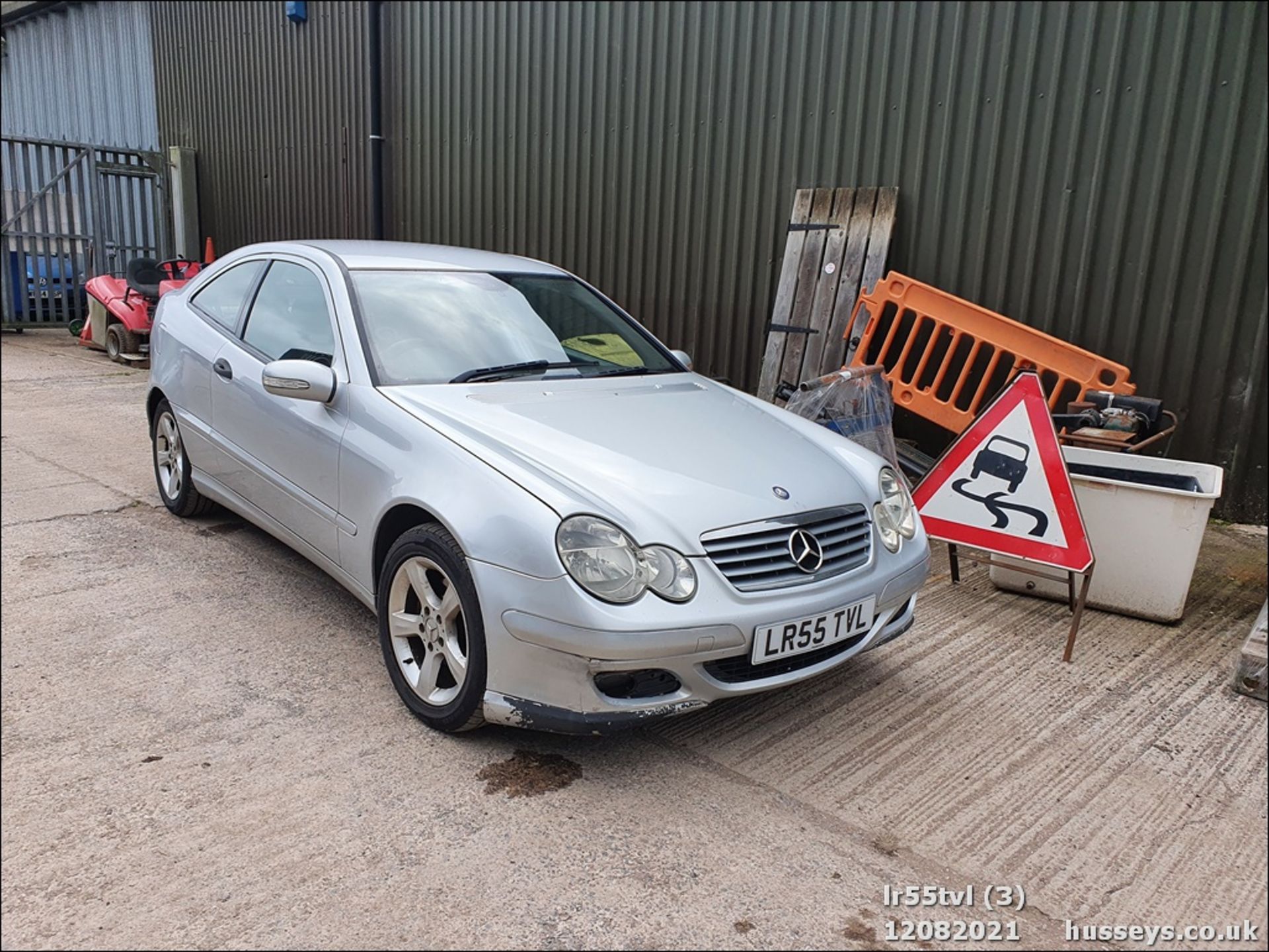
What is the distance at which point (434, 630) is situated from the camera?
3000 millimetres

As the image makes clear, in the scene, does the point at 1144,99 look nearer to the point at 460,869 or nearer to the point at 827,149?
the point at 827,149

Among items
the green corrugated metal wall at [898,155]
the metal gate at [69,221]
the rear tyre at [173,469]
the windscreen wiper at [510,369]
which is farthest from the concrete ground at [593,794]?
the metal gate at [69,221]

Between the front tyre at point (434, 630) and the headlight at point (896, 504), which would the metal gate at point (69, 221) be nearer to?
the front tyre at point (434, 630)

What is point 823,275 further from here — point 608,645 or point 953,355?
point 608,645

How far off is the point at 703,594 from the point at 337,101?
969cm

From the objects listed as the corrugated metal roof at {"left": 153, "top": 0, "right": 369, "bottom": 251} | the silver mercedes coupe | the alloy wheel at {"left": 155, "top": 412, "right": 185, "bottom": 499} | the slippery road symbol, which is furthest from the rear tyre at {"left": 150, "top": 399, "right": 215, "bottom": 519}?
the corrugated metal roof at {"left": 153, "top": 0, "right": 369, "bottom": 251}

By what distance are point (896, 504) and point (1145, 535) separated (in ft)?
4.68

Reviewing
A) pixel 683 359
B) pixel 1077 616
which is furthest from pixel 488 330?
pixel 1077 616

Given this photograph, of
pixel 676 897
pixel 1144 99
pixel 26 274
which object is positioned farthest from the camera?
pixel 26 274

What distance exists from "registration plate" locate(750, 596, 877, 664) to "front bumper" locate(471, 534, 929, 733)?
0.02 m

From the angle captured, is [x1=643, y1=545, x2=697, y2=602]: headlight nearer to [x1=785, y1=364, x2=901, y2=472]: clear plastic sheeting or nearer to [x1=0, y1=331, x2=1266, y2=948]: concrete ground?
[x1=0, y1=331, x2=1266, y2=948]: concrete ground

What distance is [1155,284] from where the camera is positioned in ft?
18.4

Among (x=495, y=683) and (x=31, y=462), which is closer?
(x=495, y=683)

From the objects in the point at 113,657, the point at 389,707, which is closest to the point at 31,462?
the point at 113,657
